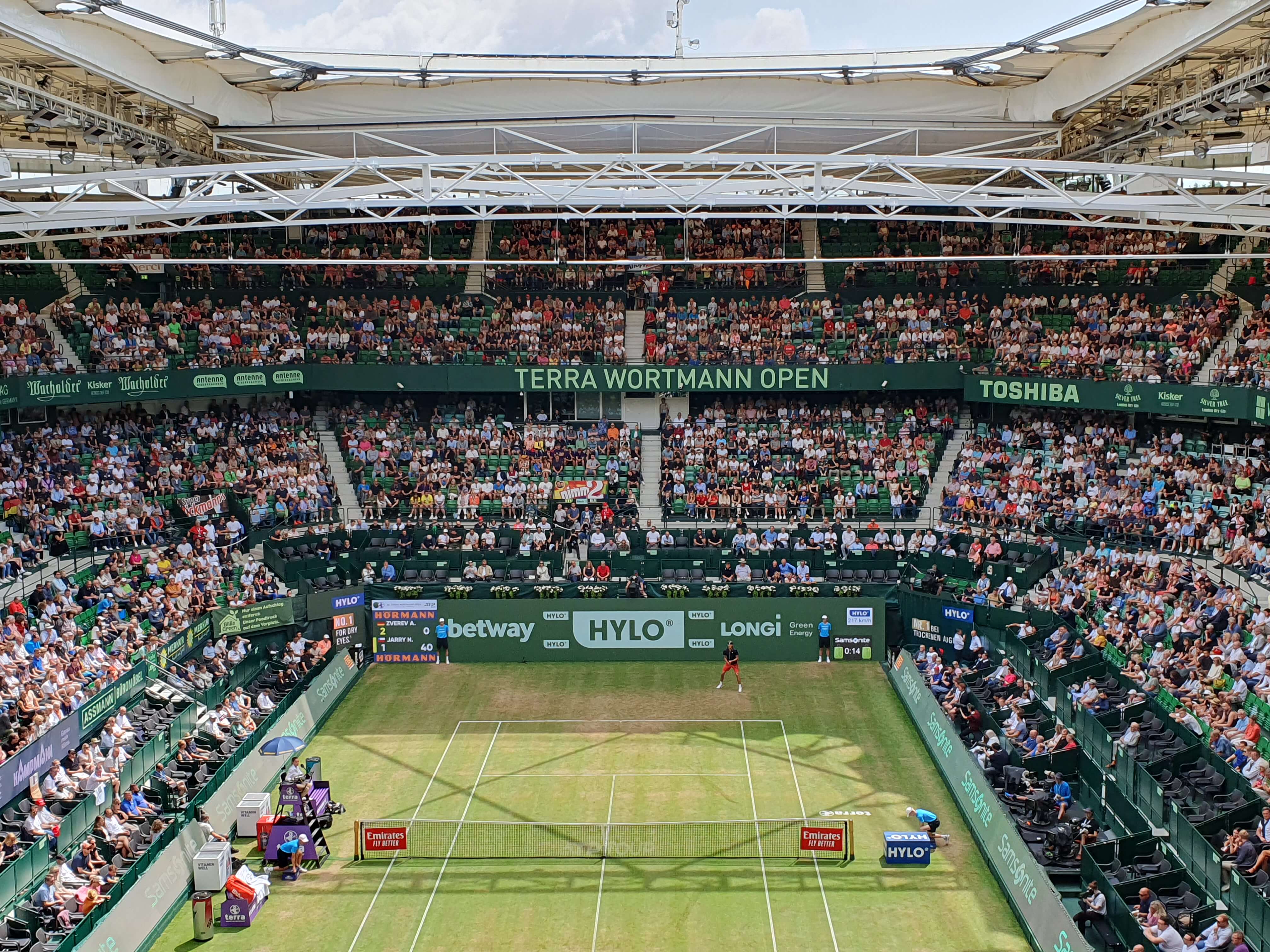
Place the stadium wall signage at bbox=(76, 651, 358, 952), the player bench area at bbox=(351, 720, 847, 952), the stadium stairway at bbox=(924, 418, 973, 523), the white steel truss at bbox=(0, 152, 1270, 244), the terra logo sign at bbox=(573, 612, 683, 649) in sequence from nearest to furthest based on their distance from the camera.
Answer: the stadium wall signage at bbox=(76, 651, 358, 952), the player bench area at bbox=(351, 720, 847, 952), the white steel truss at bbox=(0, 152, 1270, 244), the terra logo sign at bbox=(573, 612, 683, 649), the stadium stairway at bbox=(924, 418, 973, 523)

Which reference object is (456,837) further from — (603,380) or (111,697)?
(603,380)

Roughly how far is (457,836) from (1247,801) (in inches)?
492

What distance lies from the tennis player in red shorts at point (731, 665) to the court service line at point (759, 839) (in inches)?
86.7

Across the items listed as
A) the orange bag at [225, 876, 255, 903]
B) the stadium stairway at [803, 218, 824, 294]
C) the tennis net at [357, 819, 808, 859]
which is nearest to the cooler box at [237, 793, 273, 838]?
the tennis net at [357, 819, 808, 859]

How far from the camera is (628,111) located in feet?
93.3

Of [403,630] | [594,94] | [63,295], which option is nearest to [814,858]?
[403,630]

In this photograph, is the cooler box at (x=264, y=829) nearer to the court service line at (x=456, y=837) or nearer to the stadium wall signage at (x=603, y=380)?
the court service line at (x=456, y=837)

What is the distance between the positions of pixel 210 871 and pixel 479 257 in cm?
2795

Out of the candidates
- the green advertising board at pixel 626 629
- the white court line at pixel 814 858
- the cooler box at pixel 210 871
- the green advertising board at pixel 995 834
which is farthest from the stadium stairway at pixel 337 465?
the cooler box at pixel 210 871

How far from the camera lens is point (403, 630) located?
3209 centimetres

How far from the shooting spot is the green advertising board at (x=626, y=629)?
31.9 metres

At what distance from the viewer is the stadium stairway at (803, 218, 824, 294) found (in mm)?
42312

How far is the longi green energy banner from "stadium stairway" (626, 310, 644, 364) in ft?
35.7

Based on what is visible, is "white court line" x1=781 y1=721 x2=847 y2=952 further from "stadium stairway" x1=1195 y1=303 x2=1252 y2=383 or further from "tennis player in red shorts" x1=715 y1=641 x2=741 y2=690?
"stadium stairway" x1=1195 y1=303 x2=1252 y2=383
